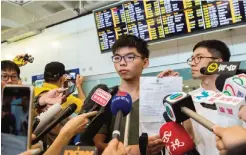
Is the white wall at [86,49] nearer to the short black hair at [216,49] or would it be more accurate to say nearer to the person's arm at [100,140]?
the short black hair at [216,49]

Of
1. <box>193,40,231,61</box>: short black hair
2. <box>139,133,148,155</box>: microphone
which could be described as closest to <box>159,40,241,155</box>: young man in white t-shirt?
<box>193,40,231,61</box>: short black hair

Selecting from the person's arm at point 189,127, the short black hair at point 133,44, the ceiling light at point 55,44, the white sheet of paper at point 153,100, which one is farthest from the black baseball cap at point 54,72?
the ceiling light at point 55,44

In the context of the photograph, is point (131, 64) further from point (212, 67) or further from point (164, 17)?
point (164, 17)

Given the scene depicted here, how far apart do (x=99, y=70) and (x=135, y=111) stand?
2604 millimetres

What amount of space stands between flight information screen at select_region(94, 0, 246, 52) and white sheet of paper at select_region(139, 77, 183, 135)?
1.76m

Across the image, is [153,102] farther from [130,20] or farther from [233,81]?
[130,20]

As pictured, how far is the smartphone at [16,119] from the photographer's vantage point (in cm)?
54

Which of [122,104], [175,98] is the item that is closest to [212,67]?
[175,98]

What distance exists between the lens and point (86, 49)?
3793 millimetres

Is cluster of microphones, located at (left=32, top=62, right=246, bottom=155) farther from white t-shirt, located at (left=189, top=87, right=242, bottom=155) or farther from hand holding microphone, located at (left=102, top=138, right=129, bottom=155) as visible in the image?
white t-shirt, located at (left=189, top=87, right=242, bottom=155)

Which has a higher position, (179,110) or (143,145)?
(179,110)

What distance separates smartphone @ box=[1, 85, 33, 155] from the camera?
543 mm

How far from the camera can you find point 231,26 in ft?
7.87

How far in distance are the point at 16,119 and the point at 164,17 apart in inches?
96.5
